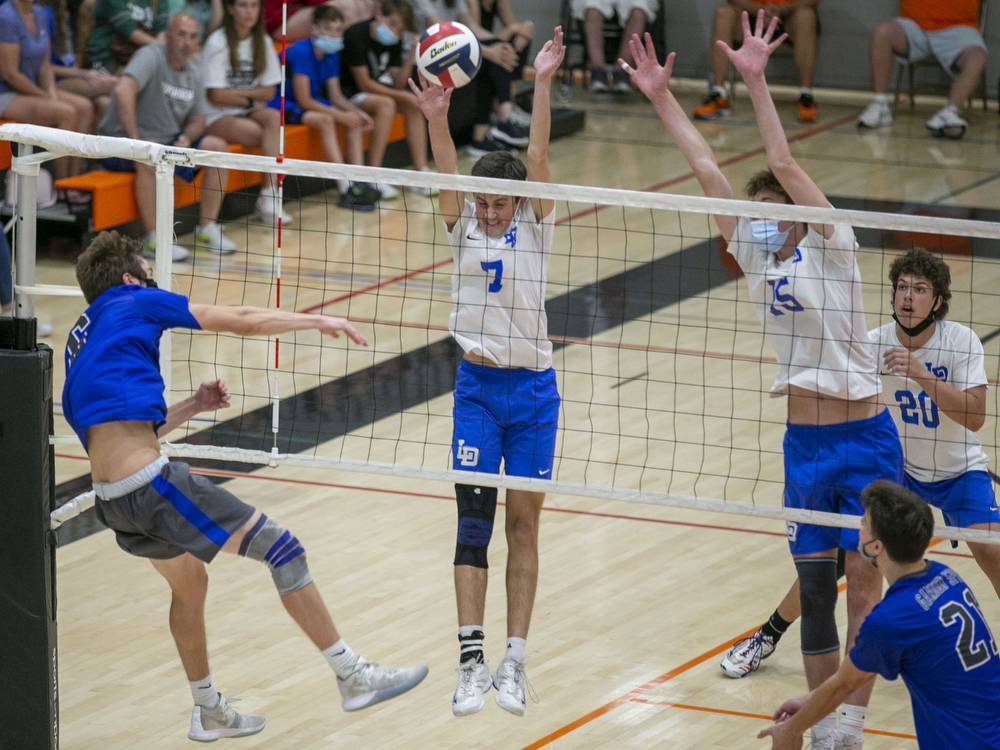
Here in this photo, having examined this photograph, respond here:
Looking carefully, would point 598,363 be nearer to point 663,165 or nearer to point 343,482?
point 343,482

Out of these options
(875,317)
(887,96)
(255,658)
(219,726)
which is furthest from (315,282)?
(887,96)

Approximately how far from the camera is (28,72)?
11.0 m

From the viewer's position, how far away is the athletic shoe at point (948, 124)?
15.2 meters

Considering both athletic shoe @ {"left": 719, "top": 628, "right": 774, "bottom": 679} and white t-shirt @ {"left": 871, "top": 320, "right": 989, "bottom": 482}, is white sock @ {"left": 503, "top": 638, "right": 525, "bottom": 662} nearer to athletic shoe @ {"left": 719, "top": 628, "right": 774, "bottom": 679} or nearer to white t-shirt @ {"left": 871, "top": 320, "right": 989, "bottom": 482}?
athletic shoe @ {"left": 719, "top": 628, "right": 774, "bottom": 679}

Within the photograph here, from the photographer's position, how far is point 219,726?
5219 millimetres

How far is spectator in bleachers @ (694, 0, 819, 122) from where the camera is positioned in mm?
16109

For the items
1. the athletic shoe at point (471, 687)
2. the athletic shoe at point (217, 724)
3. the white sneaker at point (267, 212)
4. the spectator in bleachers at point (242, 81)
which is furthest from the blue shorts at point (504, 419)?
the white sneaker at point (267, 212)

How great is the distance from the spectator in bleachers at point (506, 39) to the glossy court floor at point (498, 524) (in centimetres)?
270

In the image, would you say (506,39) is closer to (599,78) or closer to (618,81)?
(599,78)

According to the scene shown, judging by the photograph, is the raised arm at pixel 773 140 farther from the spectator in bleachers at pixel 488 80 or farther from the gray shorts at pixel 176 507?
the spectator in bleachers at pixel 488 80

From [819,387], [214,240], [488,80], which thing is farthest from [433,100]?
[488,80]

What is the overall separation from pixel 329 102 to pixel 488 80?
79.1 inches

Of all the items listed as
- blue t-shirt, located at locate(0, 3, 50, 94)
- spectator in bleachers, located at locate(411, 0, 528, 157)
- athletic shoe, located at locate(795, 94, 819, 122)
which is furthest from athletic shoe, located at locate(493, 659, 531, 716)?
athletic shoe, located at locate(795, 94, 819, 122)

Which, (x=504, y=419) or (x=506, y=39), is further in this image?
(x=506, y=39)
